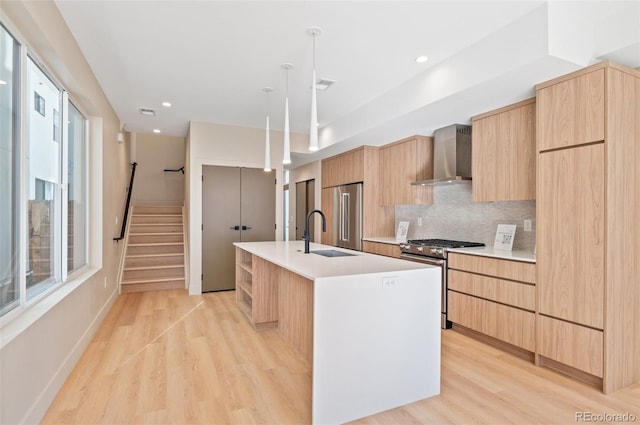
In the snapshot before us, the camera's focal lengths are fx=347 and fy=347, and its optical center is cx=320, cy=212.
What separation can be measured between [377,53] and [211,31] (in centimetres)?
141

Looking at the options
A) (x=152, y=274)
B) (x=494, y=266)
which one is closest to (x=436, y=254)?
(x=494, y=266)

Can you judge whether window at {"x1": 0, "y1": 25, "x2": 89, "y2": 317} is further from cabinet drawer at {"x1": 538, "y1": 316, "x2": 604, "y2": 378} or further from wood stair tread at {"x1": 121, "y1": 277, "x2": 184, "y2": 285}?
cabinet drawer at {"x1": 538, "y1": 316, "x2": 604, "y2": 378}

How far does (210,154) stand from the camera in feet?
18.2

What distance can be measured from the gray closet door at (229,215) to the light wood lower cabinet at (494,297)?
3.34 metres

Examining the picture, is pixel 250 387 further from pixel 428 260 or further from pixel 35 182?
pixel 428 260

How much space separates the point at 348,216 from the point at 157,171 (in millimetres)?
4997

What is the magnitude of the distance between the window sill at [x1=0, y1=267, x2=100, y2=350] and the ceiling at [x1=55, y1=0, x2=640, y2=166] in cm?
204

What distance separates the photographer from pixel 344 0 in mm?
2336

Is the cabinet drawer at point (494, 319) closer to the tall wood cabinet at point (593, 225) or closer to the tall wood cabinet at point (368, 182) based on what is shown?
the tall wood cabinet at point (593, 225)

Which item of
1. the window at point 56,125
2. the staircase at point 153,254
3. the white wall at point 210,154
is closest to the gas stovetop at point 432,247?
the white wall at point 210,154

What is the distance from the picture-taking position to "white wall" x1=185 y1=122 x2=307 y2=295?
17.8 ft

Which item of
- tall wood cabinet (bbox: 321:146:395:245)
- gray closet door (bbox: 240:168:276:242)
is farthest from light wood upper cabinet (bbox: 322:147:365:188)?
gray closet door (bbox: 240:168:276:242)

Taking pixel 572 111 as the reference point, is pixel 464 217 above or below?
below

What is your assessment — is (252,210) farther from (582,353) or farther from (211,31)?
(582,353)
